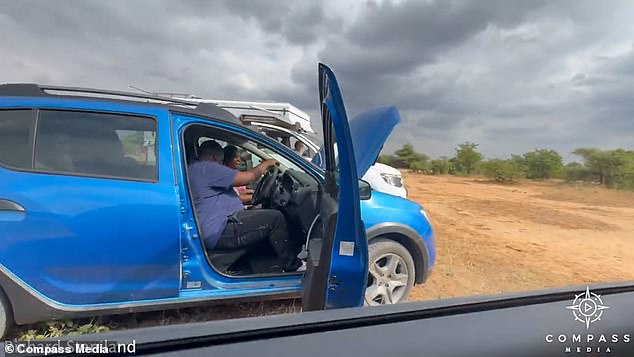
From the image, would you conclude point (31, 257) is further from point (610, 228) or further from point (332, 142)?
point (610, 228)

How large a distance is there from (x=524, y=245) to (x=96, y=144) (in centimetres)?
736

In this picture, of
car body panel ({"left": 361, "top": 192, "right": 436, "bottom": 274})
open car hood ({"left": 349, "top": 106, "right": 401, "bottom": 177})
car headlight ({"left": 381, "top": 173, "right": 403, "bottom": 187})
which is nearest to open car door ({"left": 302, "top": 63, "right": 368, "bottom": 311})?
open car hood ({"left": 349, "top": 106, "right": 401, "bottom": 177})

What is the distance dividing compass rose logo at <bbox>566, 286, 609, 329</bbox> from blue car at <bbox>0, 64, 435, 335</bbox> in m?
1.00

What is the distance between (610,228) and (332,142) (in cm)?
1052

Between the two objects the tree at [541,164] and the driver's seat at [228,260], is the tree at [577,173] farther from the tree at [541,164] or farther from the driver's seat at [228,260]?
the driver's seat at [228,260]

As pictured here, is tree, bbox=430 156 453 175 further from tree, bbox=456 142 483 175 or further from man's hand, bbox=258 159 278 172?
man's hand, bbox=258 159 278 172

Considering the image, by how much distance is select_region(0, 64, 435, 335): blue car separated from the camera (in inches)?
83.4

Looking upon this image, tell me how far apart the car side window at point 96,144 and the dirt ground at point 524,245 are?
116 inches

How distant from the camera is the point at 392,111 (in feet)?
7.97

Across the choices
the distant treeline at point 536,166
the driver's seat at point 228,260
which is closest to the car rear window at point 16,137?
the driver's seat at point 228,260

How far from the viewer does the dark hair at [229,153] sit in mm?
3168

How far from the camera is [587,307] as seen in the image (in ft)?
4.48
